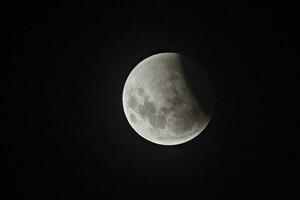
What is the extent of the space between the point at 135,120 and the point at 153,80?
1.66ft

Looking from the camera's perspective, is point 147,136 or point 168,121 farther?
point 147,136

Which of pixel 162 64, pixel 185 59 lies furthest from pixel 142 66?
pixel 185 59

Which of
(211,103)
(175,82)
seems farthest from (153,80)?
(211,103)

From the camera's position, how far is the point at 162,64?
3.95 m

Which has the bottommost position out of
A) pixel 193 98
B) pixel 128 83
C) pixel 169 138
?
pixel 169 138

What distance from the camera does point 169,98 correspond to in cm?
372

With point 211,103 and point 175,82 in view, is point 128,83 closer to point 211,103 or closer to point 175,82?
point 175,82

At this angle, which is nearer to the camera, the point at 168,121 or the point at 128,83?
the point at 168,121

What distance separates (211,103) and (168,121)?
0.58 metres

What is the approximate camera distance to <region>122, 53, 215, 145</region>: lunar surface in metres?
3.74

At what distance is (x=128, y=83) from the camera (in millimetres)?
4039

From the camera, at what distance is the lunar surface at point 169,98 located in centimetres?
374

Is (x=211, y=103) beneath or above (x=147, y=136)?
above

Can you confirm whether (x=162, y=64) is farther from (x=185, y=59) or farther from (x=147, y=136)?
(x=147, y=136)
